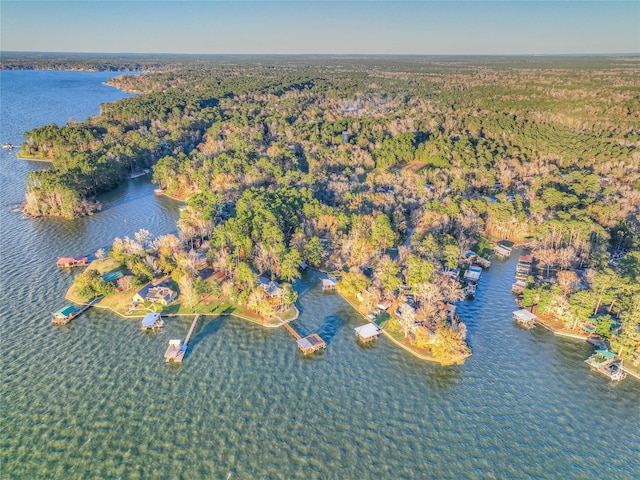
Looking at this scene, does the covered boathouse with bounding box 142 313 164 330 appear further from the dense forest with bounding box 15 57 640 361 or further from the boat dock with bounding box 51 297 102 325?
the dense forest with bounding box 15 57 640 361

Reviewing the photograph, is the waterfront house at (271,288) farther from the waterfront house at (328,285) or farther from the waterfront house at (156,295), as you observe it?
the waterfront house at (156,295)

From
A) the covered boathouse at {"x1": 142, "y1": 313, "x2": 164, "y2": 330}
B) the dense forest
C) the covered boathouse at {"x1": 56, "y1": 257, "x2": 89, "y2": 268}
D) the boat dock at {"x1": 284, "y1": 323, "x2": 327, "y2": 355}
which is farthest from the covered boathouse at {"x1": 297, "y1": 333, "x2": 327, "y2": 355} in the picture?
the covered boathouse at {"x1": 56, "y1": 257, "x2": 89, "y2": 268}

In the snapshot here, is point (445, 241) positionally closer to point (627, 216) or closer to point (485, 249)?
point (485, 249)

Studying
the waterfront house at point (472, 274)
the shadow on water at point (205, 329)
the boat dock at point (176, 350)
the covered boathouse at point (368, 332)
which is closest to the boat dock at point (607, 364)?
the waterfront house at point (472, 274)

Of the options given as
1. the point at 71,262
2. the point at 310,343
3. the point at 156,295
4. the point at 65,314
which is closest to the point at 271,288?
the point at 310,343

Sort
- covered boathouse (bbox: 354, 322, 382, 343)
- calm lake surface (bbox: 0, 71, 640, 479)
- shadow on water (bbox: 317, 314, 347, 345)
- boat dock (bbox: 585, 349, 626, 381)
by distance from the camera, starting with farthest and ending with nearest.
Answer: shadow on water (bbox: 317, 314, 347, 345) < covered boathouse (bbox: 354, 322, 382, 343) < boat dock (bbox: 585, 349, 626, 381) < calm lake surface (bbox: 0, 71, 640, 479)
